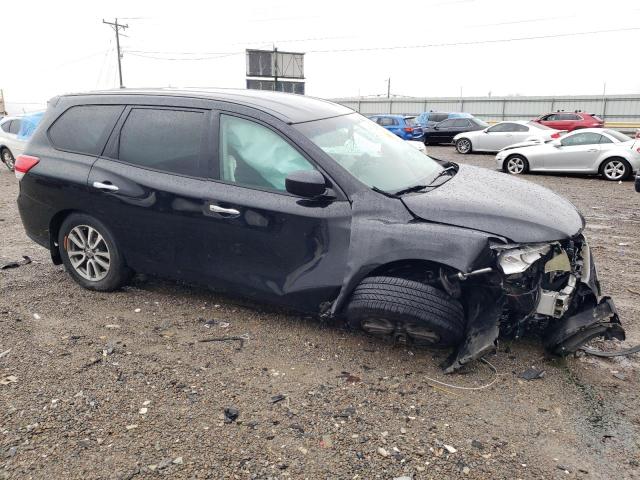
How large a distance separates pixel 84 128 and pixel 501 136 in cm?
1718

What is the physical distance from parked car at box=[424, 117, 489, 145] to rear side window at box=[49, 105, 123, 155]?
2039cm

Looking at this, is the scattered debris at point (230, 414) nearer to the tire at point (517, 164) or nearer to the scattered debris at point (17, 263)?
the scattered debris at point (17, 263)

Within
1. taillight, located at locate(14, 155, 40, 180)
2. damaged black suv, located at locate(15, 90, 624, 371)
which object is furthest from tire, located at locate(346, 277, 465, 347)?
taillight, located at locate(14, 155, 40, 180)

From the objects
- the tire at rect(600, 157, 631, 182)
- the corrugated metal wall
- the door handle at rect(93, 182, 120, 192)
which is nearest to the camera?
the door handle at rect(93, 182, 120, 192)

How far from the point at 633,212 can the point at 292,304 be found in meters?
7.28

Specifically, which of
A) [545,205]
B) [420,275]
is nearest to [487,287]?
[420,275]

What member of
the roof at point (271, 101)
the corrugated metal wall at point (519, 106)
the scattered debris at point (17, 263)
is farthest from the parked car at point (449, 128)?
the scattered debris at point (17, 263)

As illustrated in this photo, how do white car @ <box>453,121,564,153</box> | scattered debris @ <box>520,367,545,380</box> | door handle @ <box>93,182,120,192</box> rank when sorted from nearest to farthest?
scattered debris @ <box>520,367,545,380</box> → door handle @ <box>93,182,120,192</box> → white car @ <box>453,121,564,153</box>

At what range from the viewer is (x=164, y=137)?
3.99 metres

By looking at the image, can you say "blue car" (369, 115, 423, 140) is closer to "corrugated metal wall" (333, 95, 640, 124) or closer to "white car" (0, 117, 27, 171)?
"white car" (0, 117, 27, 171)

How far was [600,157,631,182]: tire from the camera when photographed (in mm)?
12188

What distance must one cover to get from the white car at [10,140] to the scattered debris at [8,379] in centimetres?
1170

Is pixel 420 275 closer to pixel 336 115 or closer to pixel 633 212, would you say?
pixel 336 115

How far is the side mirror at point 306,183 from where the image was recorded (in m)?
3.26
